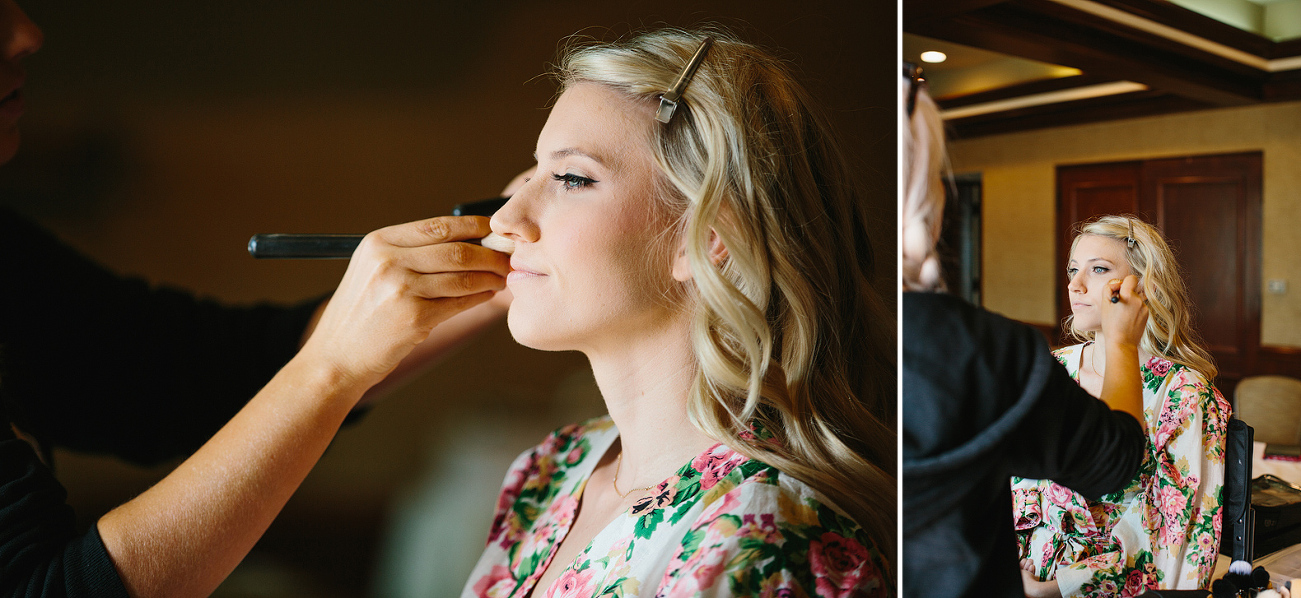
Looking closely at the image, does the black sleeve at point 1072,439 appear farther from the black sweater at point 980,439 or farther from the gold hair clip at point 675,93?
the gold hair clip at point 675,93

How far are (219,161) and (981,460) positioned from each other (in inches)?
50.4

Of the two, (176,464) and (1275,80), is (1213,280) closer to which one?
(1275,80)

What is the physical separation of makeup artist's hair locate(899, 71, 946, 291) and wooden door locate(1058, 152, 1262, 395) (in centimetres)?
24

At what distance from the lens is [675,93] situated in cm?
89

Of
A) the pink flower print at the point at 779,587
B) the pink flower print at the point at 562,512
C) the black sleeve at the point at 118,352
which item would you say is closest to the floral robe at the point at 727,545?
the pink flower print at the point at 779,587

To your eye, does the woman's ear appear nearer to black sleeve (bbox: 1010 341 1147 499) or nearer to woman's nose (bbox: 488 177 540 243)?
woman's nose (bbox: 488 177 540 243)

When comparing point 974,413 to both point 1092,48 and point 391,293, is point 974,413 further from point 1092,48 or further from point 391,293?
point 391,293

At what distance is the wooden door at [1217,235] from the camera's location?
0.81m

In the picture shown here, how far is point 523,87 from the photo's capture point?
118 cm

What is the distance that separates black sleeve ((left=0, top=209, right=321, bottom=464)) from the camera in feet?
3.21

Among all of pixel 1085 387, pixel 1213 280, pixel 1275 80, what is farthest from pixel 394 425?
pixel 1275 80

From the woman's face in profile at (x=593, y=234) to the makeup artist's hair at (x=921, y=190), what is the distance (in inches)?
15.4

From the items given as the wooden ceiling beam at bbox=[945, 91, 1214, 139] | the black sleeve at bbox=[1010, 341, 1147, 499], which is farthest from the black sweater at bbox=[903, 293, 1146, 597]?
the wooden ceiling beam at bbox=[945, 91, 1214, 139]

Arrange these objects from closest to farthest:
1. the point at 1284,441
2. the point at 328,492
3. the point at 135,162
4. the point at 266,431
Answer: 1. the point at 1284,441
2. the point at 266,431
3. the point at 135,162
4. the point at 328,492
